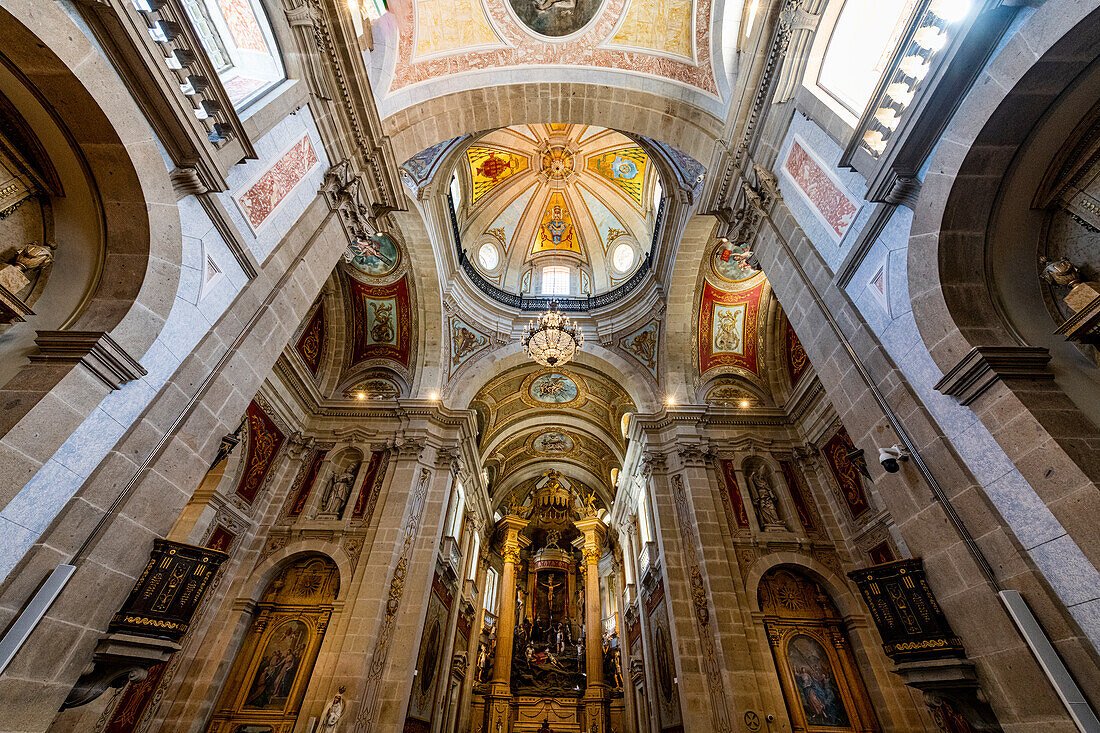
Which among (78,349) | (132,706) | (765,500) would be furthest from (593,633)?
(78,349)

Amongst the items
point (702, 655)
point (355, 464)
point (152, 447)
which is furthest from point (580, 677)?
point (152, 447)

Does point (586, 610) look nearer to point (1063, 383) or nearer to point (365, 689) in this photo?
point (365, 689)

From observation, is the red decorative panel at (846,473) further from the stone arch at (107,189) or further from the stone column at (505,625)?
the stone column at (505,625)

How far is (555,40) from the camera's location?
26.8ft

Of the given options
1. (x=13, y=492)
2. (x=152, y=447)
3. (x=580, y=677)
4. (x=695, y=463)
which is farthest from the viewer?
(x=580, y=677)

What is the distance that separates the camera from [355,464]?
37.7 feet

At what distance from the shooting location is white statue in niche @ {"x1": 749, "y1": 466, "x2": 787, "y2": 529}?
1020cm

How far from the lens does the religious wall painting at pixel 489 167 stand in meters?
15.1

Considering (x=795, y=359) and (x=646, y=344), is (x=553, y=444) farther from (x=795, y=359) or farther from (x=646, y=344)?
(x=795, y=359)

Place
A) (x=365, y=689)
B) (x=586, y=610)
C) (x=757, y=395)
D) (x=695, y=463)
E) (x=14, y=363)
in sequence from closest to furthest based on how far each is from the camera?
(x=14, y=363) → (x=365, y=689) → (x=695, y=463) → (x=757, y=395) → (x=586, y=610)

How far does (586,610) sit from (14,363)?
60.4 feet

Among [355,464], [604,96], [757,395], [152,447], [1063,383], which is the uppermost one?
[604,96]

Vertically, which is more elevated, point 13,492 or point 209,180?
point 209,180

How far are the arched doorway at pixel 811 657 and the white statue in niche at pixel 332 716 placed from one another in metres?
7.94
